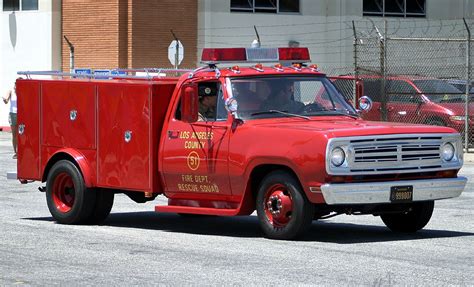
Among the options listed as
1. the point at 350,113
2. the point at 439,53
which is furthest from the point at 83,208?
the point at 439,53

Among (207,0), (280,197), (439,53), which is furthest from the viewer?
(439,53)

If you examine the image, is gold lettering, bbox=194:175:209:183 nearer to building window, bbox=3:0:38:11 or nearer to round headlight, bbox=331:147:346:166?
round headlight, bbox=331:147:346:166

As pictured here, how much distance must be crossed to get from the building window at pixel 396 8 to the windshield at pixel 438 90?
629 inches

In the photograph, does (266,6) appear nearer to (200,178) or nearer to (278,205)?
(200,178)

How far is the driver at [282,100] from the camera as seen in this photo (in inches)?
524

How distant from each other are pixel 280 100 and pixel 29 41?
2999cm

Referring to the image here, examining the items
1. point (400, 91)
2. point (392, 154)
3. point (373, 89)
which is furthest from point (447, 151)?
point (400, 91)

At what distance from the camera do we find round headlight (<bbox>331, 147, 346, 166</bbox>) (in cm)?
1194

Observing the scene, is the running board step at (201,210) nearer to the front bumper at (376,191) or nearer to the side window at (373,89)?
the front bumper at (376,191)

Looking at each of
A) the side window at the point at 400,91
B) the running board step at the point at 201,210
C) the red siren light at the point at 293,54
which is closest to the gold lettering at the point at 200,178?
the running board step at the point at 201,210

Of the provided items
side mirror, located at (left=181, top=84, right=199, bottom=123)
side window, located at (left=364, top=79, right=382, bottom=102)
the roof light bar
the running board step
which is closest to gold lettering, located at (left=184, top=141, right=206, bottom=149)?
side mirror, located at (left=181, top=84, right=199, bottom=123)

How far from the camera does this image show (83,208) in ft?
46.8

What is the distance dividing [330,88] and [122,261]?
3988 mm

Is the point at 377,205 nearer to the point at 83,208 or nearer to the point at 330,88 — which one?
the point at 330,88
